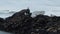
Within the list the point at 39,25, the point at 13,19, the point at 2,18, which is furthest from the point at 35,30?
the point at 2,18

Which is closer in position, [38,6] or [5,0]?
[38,6]

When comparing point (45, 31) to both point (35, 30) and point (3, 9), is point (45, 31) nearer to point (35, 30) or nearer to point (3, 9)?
point (35, 30)

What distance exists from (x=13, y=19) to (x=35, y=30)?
5.59ft

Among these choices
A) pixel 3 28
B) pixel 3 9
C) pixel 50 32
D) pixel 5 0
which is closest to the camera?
pixel 50 32

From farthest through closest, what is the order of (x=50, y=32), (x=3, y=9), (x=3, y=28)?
(x=3, y=9), (x=3, y=28), (x=50, y=32)

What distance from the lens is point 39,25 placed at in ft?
40.2

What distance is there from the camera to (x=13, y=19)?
13.2 metres

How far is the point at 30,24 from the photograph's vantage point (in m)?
12.4

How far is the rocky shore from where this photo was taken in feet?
38.6

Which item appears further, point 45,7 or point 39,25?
point 45,7

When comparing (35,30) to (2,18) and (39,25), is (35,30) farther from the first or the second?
(2,18)

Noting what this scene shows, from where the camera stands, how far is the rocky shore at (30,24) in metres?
11.8

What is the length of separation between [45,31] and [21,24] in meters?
1.37

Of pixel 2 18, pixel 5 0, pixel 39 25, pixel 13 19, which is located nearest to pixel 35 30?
pixel 39 25
